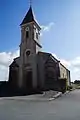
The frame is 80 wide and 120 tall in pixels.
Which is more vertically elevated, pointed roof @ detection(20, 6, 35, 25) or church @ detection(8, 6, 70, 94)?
pointed roof @ detection(20, 6, 35, 25)

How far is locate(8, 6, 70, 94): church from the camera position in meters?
31.1

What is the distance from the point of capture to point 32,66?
1270 inches

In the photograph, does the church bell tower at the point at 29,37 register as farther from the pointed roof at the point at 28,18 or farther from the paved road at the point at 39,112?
the paved road at the point at 39,112

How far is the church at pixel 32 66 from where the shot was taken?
3114 cm

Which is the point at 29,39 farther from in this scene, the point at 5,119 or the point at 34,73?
the point at 5,119

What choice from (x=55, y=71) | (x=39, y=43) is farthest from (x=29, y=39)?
(x=55, y=71)

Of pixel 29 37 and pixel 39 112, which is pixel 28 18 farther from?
pixel 39 112

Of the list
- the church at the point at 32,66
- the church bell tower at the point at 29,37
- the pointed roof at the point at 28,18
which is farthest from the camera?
the pointed roof at the point at 28,18

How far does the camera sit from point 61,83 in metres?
28.3

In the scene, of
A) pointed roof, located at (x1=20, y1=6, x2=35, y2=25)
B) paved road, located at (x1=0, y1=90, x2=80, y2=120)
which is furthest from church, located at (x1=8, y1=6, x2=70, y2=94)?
paved road, located at (x1=0, y1=90, x2=80, y2=120)

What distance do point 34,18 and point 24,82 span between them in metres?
13.2

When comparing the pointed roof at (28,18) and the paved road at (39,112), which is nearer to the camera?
the paved road at (39,112)

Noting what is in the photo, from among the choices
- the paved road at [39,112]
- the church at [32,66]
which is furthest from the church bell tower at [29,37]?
the paved road at [39,112]

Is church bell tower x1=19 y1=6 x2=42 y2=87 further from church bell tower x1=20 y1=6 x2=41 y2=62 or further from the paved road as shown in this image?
the paved road
